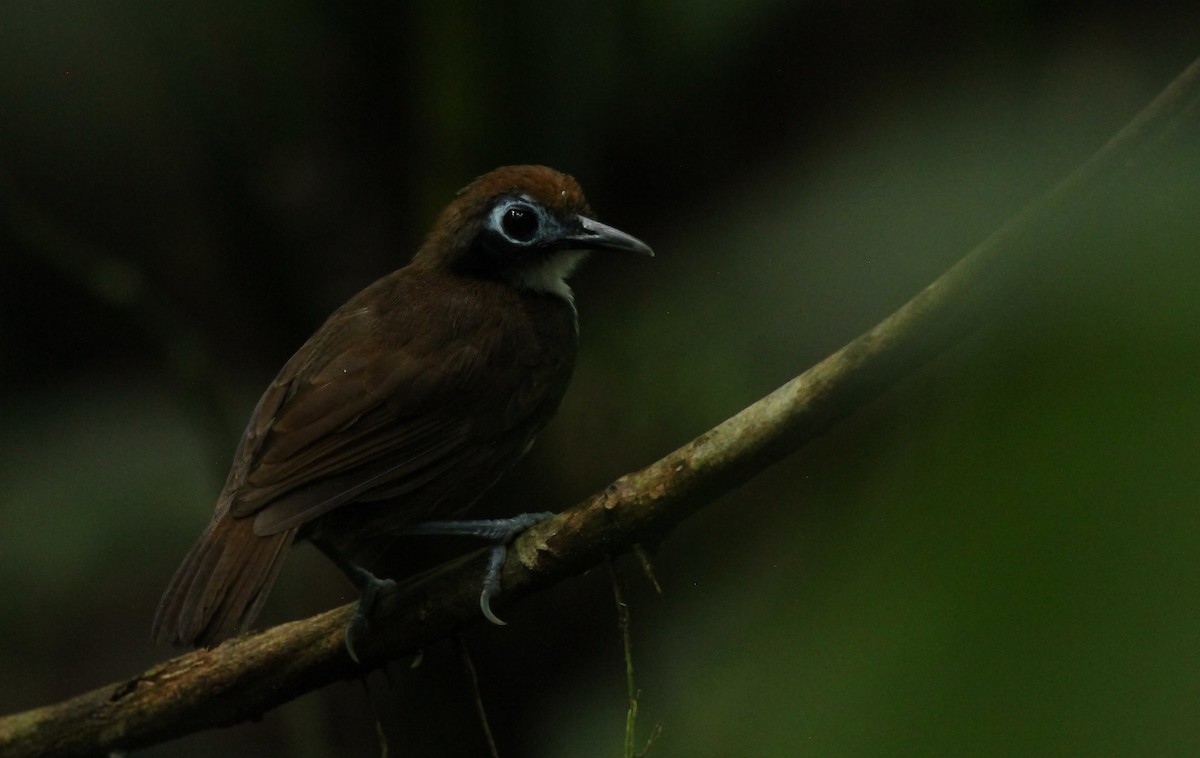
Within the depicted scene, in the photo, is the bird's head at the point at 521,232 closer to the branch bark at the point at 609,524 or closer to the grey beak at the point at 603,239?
the grey beak at the point at 603,239

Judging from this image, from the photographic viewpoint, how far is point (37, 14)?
2908 mm

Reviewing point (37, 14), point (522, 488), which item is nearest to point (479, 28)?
point (522, 488)

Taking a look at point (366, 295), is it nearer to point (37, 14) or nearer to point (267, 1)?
point (267, 1)

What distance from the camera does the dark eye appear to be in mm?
2533

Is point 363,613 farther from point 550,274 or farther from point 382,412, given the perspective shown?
point 550,274

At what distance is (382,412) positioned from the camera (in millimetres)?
2225

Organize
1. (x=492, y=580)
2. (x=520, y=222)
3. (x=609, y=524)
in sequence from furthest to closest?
1. (x=520, y=222)
2. (x=492, y=580)
3. (x=609, y=524)

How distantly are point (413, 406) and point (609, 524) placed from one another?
671 millimetres

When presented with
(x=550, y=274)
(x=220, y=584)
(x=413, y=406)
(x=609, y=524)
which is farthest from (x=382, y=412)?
(x=609, y=524)

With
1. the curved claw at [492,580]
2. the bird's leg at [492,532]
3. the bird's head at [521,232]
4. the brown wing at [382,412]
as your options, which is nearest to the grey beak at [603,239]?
the bird's head at [521,232]

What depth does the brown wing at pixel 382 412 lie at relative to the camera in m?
2.12

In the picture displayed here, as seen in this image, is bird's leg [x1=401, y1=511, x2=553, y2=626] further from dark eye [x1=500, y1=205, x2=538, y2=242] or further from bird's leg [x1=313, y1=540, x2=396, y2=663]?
dark eye [x1=500, y1=205, x2=538, y2=242]

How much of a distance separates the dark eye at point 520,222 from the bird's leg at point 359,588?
0.77 m

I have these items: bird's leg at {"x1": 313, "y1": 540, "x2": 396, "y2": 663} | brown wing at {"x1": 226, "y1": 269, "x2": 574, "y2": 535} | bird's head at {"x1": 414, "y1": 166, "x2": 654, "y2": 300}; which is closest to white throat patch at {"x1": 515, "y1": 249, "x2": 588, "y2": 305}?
bird's head at {"x1": 414, "y1": 166, "x2": 654, "y2": 300}
